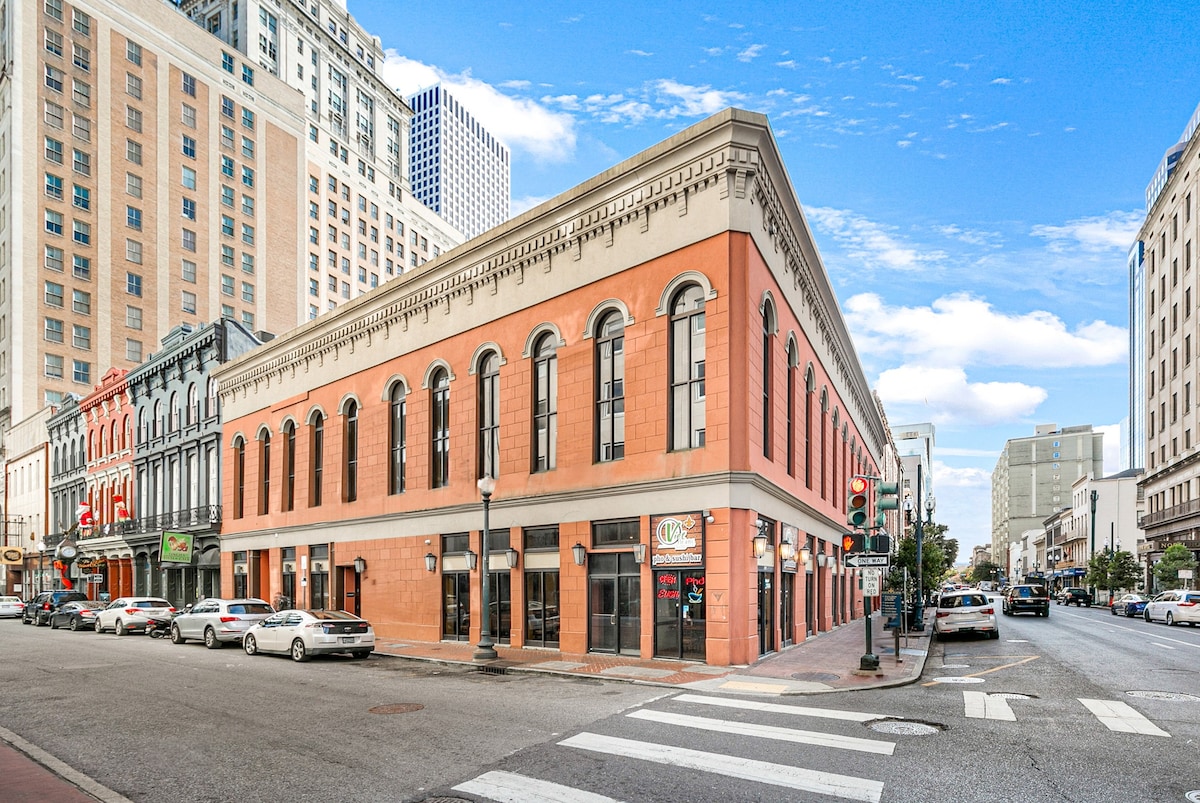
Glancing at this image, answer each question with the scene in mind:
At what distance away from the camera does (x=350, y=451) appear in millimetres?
31781

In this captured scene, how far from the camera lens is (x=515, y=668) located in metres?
18.7

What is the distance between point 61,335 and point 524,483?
57.9 meters

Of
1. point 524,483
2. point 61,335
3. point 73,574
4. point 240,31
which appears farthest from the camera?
point 240,31

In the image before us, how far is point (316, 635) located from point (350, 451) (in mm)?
11037

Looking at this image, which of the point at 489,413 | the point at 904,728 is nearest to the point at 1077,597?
the point at 489,413

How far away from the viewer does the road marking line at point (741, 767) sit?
8328 millimetres

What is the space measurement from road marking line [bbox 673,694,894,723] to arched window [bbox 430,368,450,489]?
1450 cm

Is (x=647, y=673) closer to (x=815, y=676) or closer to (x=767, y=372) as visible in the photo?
(x=815, y=676)

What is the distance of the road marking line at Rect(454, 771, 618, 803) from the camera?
8109 millimetres

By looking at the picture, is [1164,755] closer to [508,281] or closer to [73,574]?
[508,281]

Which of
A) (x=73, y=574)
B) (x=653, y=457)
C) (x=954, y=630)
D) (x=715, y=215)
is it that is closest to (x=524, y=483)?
(x=653, y=457)

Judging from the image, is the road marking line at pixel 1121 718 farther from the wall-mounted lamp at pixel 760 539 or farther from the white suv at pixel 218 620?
the white suv at pixel 218 620

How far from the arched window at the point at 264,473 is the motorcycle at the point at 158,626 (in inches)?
228

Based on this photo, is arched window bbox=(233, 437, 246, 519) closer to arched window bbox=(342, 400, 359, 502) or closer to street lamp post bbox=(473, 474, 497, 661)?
arched window bbox=(342, 400, 359, 502)
